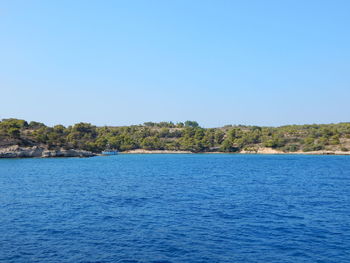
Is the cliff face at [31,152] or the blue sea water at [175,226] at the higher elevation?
the cliff face at [31,152]

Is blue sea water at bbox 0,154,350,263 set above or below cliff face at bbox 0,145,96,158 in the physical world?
below

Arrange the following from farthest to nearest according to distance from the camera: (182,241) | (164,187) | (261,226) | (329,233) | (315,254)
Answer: (164,187) → (261,226) → (329,233) → (182,241) → (315,254)

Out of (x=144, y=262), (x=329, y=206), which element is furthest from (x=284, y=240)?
(x=329, y=206)

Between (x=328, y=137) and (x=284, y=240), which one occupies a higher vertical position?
(x=328, y=137)

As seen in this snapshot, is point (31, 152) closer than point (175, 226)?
No

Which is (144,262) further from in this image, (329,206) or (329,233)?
(329,206)

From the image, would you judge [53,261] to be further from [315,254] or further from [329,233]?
[329,233]

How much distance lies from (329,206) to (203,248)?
20779 millimetres

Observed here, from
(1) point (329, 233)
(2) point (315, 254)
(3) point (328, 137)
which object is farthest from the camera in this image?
(3) point (328, 137)

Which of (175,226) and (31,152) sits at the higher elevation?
(31,152)

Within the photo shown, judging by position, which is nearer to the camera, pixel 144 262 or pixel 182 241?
pixel 144 262

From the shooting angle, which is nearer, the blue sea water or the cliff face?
the blue sea water

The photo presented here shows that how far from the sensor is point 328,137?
189750mm

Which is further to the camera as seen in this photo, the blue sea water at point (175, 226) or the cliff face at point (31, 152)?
the cliff face at point (31, 152)
